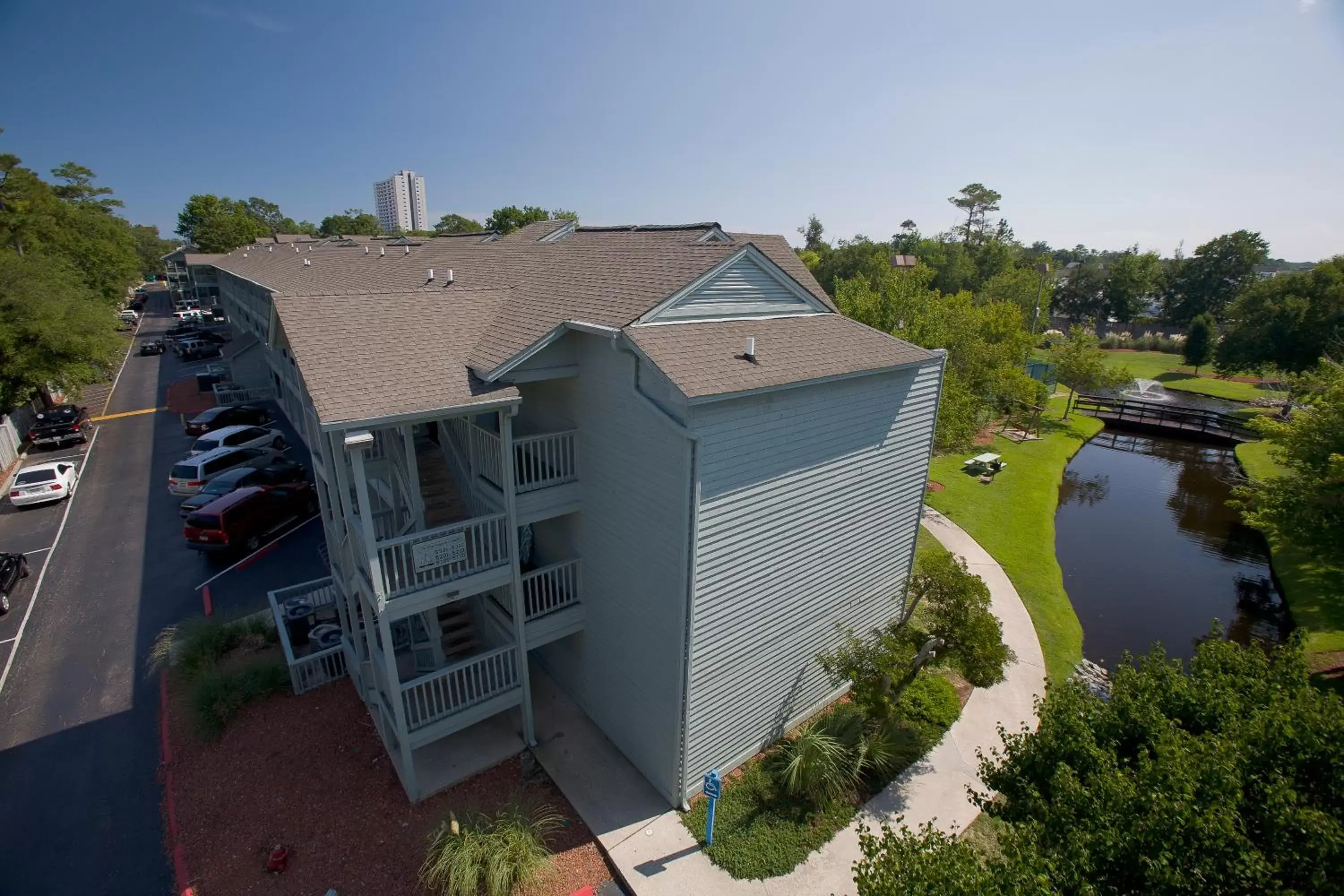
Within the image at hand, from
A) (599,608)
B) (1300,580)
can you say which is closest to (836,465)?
(599,608)

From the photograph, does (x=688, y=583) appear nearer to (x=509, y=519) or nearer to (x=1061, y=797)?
(x=509, y=519)

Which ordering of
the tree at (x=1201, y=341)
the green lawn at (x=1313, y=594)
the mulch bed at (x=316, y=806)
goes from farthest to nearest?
the tree at (x=1201, y=341) < the green lawn at (x=1313, y=594) < the mulch bed at (x=316, y=806)

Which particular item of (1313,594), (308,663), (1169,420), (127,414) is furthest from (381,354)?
(1169,420)

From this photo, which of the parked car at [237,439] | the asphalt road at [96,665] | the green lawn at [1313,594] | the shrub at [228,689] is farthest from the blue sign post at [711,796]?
the parked car at [237,439]

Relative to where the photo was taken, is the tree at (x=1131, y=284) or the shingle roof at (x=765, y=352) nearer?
the shingle roof at (x=765, y=352)

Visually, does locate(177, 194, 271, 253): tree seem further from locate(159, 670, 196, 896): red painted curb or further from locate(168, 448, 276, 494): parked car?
locate(159, 670, 196, 896): red painted curb

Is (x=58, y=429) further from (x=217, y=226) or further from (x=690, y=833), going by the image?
(x=217, y=226)

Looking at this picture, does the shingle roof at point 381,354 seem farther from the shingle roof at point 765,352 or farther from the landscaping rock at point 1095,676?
the landscaping rock at point 1095,676
